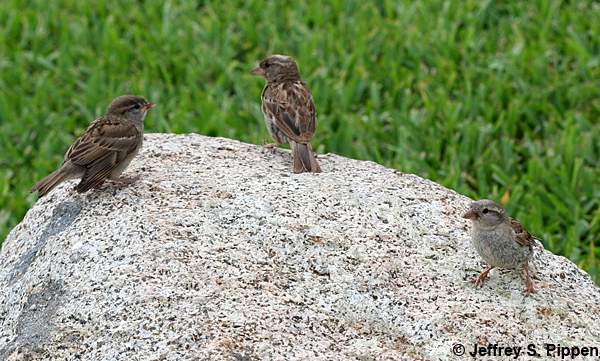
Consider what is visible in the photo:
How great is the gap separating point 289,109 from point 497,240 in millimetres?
2378

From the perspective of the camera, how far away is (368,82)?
8883 mm

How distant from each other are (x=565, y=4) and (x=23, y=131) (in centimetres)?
549

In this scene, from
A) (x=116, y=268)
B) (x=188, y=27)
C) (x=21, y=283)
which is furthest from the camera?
(x=188, y=27)

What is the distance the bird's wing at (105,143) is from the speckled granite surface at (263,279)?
184 mm

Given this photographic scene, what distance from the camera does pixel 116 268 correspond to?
413cm

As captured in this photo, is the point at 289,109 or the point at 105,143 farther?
the point at 289,109

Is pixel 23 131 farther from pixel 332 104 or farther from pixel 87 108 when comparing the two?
pixel 332 104

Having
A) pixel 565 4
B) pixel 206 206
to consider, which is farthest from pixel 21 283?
pixel 565 4

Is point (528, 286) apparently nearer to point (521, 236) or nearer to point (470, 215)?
point (521, 236)

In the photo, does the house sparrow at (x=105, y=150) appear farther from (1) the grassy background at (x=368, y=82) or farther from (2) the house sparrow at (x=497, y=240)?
(1) the grassy background at (x=368, y=82)

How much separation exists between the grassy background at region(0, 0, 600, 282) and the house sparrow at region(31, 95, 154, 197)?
2.30 meters

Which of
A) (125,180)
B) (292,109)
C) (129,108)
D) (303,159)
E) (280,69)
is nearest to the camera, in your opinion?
(125,180)

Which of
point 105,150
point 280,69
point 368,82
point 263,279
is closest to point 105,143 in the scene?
point 105,150

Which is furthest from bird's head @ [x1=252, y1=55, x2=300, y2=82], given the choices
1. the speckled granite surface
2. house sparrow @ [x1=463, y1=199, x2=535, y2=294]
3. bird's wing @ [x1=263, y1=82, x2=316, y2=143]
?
house sparrow @ [x1=463, y1=199, x2=535, y2=294]
